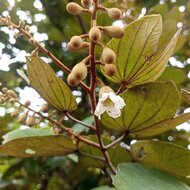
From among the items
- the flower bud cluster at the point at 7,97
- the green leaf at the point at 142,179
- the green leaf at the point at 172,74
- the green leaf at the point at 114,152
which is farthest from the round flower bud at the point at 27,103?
the green leaf at the point at 172,74

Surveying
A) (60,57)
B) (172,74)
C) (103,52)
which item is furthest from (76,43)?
(60,57)

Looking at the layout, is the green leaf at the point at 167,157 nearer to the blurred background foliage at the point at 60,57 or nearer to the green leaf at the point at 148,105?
the green leaf at the point at 148,105

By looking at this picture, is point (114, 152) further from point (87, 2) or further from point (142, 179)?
point (87, 2)

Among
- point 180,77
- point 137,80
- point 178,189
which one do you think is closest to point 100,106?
point 137,80

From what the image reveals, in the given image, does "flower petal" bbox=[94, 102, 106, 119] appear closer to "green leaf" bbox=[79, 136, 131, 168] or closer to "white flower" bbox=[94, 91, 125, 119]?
"white flower" bbox=[94, 91, 125, 119]

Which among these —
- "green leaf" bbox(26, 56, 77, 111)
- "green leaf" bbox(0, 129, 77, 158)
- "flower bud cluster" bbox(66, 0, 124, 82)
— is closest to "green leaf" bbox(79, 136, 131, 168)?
"green leaf" bbox(0, 129, 77, 158)

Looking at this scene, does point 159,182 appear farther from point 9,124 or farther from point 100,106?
point 9,124
